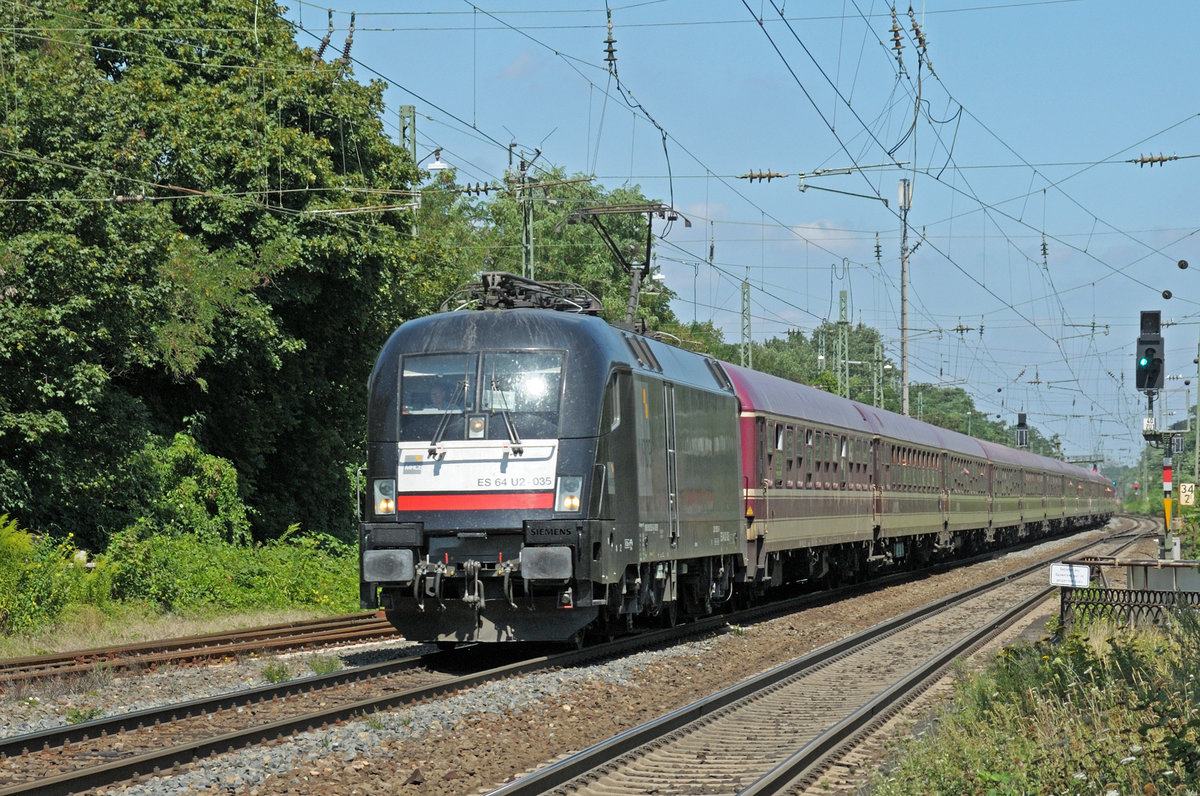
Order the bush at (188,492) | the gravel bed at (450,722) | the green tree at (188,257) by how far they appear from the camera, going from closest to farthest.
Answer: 1. the gravel bed at (450,722)
2. the green tree at (188,257)
3. the bush at (188,492)

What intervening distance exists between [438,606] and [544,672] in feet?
4.06

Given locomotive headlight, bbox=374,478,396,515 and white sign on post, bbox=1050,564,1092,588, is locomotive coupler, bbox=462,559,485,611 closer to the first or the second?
locomotive headlight, bbox=374,478,396,515

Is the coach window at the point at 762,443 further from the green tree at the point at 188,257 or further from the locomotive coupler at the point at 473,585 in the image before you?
the green tree at the point at 188,257

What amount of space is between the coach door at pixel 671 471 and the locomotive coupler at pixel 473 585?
3469mm

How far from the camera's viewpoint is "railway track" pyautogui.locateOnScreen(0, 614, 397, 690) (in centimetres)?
1327

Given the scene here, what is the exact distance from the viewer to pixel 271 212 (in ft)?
88.4

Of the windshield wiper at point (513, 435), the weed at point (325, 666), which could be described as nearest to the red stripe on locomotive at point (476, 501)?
the windshield wiper at point (513, 435)

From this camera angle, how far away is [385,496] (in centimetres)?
1376

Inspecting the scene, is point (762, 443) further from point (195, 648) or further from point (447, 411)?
point (195, 648)

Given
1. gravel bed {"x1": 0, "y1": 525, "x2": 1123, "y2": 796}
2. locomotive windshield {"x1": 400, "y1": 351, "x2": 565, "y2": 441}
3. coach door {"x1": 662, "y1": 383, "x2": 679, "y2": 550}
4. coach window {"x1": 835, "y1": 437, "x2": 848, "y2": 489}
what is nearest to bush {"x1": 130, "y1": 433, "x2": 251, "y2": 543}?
gravel bed {"x1": 0, "y1": 525, "x2": 1123, "y2": 796}

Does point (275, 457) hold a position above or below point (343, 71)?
below

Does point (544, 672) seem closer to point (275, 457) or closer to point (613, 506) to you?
point (613, 506)

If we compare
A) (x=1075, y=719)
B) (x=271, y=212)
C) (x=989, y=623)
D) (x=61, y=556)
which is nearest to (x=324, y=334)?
(x=271, y=212)

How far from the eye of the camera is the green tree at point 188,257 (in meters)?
19.2
